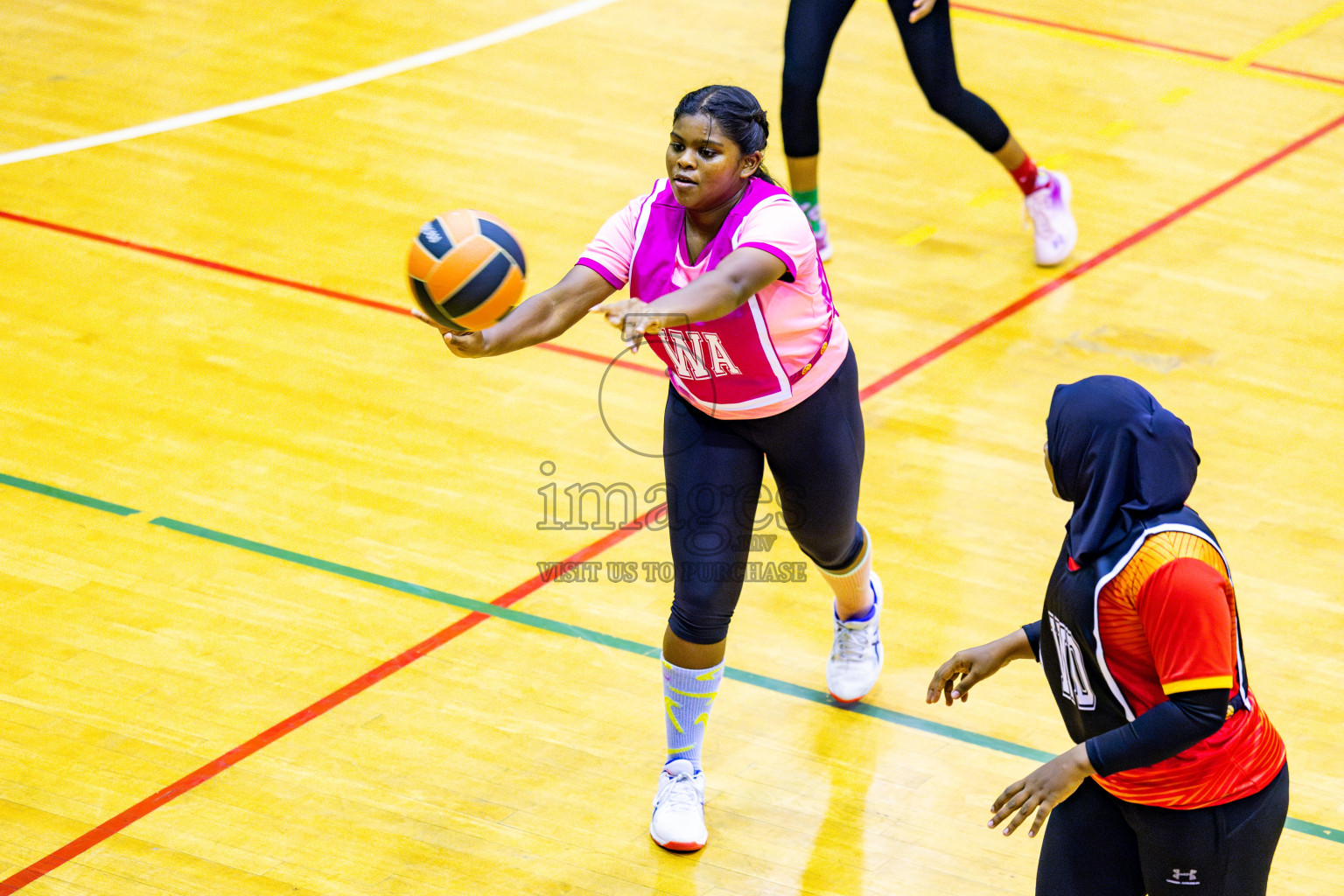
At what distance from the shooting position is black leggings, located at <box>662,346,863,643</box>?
3.92 metres

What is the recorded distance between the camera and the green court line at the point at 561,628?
4512 millimetres

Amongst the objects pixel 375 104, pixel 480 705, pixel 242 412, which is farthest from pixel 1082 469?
pixel 375 104

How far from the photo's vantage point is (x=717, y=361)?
3861 mm

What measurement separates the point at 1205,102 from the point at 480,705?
6.53m

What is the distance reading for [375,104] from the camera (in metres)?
9.12

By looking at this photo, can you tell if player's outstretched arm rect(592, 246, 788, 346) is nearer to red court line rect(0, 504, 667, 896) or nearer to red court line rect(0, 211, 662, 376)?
red court line rect(0, 504, 667, 896)

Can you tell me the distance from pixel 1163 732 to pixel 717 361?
147 centimetres

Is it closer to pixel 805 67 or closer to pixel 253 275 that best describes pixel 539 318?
pixel 805 67

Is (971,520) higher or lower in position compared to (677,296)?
lower

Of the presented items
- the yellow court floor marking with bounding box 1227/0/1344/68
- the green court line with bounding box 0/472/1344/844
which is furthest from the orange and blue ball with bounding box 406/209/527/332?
the yellow court floor marking with bounding box 1227/0/1344/68

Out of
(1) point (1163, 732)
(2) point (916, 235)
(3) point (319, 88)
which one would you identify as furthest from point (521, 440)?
(3) point (319, 88)

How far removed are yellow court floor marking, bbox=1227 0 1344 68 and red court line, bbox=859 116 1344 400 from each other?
103 cm

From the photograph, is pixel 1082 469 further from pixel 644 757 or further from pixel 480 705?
pixel 480 705

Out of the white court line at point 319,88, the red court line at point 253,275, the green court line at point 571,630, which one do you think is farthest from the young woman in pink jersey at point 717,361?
the white court line at point 319,88
